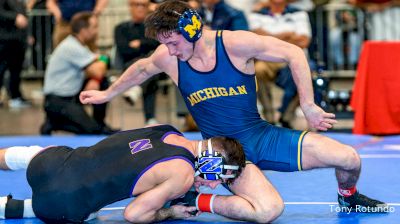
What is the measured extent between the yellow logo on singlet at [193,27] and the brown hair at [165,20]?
0.22 feet

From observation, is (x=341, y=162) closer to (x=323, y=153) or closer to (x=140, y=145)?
(x=323, y=153)

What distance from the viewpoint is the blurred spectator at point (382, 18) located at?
11109 millimetres

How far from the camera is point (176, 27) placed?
5191 mm

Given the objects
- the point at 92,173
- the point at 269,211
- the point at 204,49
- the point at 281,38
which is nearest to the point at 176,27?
the point at 204,49

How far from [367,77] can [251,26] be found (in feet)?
4.86

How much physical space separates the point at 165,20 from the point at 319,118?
1.04 metres

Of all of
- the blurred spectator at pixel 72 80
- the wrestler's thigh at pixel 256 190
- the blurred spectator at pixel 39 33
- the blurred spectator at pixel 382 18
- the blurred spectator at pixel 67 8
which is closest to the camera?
the wrestler's thigh at pixel 256 190

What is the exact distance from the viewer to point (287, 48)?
17.6ft

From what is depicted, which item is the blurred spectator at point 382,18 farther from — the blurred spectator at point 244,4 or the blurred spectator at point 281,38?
the blurred spectator at point 281,38

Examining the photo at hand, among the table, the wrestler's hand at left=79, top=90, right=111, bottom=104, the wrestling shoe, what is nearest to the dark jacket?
the table

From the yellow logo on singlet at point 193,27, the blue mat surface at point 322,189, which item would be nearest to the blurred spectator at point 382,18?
the blue mat surface at point 322,189

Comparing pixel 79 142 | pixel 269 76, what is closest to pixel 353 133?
pixel 269 76

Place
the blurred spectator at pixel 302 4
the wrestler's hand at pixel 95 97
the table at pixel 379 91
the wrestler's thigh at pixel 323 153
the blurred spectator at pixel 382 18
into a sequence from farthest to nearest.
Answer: the blurred spectator at pixel 382 18 → the blurred spectator at pixel 302 4 → the table at pixel 379 91 → the wrestler's hand at pixel 95 97 → the wrestler's thigh at pixel 323 153

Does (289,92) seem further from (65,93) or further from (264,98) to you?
(65,93)
